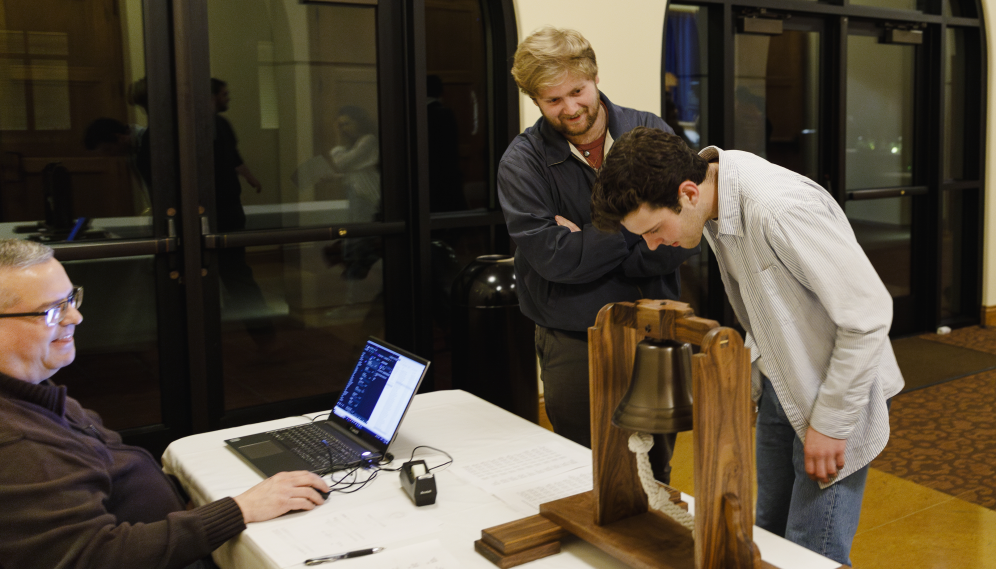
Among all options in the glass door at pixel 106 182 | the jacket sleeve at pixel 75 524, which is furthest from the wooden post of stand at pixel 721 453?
the glass door at pixel 106 182

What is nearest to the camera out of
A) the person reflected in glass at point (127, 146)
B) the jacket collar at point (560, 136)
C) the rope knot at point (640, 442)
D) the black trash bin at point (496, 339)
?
the rope knot at point (640, 442)

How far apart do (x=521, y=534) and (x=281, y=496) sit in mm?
514

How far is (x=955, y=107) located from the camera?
6473 millimetres

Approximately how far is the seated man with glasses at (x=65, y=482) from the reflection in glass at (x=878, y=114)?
543 centimetres

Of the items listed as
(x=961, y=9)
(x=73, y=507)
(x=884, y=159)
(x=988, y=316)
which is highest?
(x=961, y=9)

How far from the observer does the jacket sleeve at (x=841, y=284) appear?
4.86 ft

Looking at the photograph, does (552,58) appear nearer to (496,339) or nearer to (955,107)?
(496,339)

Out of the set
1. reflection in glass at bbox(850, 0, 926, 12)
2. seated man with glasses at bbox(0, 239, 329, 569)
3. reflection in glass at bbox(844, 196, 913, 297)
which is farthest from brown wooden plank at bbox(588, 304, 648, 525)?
reflection in glass at bbox(850, 0, 926, 12)

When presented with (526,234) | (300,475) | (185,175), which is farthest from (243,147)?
(300,475)

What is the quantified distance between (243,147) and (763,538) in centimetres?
292

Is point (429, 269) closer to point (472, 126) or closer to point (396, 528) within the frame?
point (472, 126)

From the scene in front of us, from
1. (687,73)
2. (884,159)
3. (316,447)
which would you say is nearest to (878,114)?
(884,159)

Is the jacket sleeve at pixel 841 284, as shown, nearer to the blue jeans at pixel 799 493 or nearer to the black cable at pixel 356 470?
the blue jeans at pixel 799 493

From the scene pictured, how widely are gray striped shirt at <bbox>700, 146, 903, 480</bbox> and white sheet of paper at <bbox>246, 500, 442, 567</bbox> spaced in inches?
29.3
